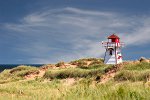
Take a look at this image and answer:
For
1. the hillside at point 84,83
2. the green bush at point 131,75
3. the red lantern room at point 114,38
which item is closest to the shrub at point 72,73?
the hillside at point 84,83

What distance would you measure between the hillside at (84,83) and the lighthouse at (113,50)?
2.80 m

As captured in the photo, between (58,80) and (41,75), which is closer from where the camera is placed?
(58,80)

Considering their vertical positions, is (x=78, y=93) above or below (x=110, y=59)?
below

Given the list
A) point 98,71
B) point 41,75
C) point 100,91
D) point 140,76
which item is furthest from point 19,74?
point 100,91

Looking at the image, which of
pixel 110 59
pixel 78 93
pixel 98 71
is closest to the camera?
pixel 78 93

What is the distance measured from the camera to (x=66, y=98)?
37.0 feet

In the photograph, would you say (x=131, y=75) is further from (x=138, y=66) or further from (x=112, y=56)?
(x=112, y=56)

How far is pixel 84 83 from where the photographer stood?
1482cm

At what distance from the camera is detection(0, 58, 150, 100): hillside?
11.8 meters

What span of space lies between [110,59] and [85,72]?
18.6 metres

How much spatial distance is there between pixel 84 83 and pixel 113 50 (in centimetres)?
4331

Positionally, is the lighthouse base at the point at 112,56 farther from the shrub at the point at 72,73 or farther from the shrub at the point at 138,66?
the shrub at the point at 138,66

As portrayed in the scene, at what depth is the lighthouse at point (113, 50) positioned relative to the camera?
5697 centimetres

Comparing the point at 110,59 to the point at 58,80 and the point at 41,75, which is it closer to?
the point at 41,75
